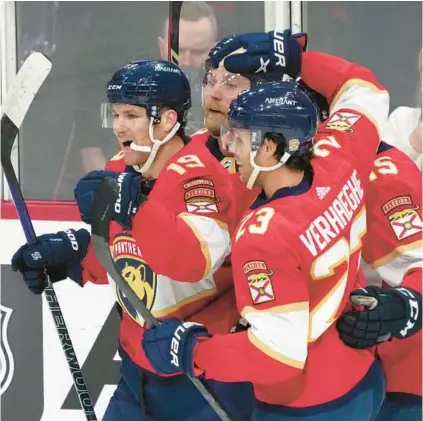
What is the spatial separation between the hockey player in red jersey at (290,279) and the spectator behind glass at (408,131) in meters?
0.98

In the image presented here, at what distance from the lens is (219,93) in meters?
2.08

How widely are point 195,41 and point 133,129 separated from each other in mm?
1005

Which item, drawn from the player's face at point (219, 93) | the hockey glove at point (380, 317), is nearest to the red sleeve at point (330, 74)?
the player's face at point (219, 93)

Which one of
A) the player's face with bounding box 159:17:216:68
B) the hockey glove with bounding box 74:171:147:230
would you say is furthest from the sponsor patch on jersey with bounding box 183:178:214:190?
the player's face with bounding box 159:17:216:68

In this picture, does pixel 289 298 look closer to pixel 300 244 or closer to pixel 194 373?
pixel 300 244

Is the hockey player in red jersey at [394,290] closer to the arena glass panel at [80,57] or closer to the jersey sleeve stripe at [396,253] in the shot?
the jersey sleeve stripe at [396,253]

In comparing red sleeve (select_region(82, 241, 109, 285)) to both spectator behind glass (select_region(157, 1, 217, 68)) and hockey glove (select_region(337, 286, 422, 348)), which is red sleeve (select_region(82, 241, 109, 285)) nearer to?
hockey glove (select_region(337, 286, 422, 348))

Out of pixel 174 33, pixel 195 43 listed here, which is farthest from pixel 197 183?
pixel 195 43

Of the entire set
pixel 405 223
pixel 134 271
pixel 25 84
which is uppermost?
pixel 25 84

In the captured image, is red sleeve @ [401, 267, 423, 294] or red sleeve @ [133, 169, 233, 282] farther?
red sleeve @ [401, 267, 423, 294]

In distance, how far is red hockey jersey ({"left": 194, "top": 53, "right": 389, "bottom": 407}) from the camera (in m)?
1.69

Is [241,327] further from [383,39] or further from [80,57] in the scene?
[383,39]

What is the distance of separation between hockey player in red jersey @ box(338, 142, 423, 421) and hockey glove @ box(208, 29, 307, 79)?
27cm

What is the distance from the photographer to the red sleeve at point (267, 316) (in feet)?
5.54
